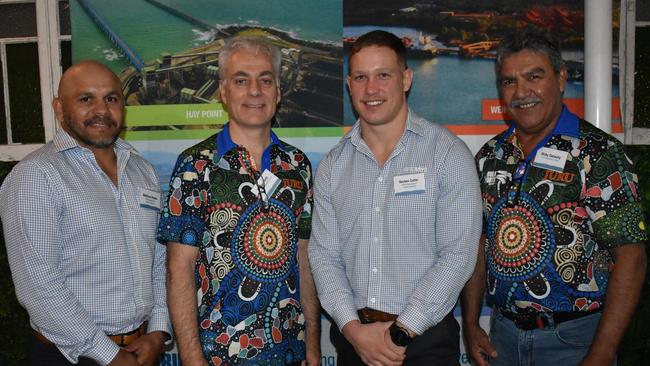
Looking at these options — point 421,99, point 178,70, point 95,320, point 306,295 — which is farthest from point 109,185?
point 421,99

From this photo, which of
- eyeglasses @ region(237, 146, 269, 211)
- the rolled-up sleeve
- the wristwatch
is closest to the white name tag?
eyeglasses @ region(237, 146, 269, 211)

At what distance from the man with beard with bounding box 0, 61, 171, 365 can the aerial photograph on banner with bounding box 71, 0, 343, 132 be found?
102 centimetres

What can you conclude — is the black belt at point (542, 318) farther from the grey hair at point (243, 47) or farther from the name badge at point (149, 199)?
the name badge at point (149, 199)

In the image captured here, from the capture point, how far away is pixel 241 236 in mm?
2385

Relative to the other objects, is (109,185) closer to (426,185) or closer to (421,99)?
(426,185)

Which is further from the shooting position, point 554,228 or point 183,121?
point 183,121

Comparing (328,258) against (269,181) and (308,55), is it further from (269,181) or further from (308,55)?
(308,55)

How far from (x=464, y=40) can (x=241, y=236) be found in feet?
6.75

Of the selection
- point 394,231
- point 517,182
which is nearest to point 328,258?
point 394,231

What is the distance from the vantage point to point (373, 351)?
2.14 metres

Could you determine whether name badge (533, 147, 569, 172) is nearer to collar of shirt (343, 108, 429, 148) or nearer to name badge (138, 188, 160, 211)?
collar of shirt (343, 108, 429, 148)

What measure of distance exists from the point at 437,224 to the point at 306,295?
30.9 inches

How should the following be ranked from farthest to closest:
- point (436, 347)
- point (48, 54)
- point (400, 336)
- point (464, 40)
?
point (48, 54) → point (464, 40) → point (436, 347) → point (400, 336)

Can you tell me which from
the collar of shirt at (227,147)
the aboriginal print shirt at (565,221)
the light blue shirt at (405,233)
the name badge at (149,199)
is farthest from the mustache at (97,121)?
the aboriginal print shirt at (565,221)
